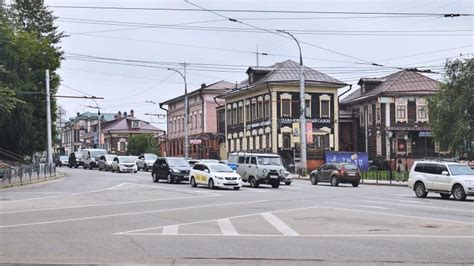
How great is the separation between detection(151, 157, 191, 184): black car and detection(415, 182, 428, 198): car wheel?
15783mm

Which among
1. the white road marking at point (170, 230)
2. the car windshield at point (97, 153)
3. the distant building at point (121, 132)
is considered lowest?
the white road marking at point (170, 230)

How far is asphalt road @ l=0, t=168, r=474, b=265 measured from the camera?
1188 centimetres

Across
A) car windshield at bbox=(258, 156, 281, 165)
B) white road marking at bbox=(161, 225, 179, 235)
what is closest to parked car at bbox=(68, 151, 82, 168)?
car windshield at bbox=(258, 156, 281, 165)

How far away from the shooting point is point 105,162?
67.2m

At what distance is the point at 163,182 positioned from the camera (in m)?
43.2

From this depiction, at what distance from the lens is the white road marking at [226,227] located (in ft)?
52.4

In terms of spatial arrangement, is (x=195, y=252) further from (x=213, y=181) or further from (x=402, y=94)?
(x=402, y=94)

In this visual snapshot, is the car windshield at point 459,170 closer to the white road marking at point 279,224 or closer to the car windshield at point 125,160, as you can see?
the white road marking at point 279,224

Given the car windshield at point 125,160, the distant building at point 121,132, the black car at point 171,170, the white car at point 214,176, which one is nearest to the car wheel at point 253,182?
the white car at point 214,176

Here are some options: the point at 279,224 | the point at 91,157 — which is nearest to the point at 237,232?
the point at 279,224

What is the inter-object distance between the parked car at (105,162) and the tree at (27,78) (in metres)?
6.00

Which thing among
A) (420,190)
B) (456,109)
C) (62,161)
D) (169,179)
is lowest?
(420,190)

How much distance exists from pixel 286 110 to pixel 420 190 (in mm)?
40915

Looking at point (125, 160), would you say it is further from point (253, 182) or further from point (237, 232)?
point (237, 232)
